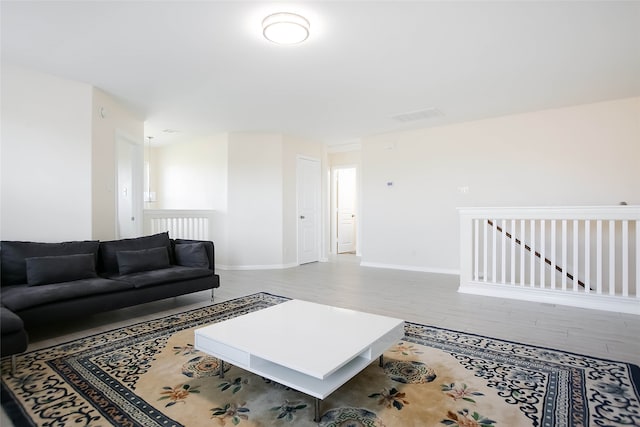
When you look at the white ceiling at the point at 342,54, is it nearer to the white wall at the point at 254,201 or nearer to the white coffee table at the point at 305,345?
the white wall at the point at 254,201

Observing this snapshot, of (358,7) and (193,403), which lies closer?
(193,403)

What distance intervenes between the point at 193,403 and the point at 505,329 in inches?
106

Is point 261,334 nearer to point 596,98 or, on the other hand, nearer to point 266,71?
point 266,71

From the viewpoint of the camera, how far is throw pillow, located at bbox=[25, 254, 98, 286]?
3127 millimetres

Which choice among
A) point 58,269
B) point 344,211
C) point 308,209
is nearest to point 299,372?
point 58,269

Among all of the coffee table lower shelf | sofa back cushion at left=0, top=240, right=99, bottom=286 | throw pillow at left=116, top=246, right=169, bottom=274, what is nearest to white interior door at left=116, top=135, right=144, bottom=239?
throw pillow at left=116, top=246, right=169, bottom=274

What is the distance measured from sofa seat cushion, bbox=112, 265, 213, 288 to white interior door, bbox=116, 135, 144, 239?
1945 mm

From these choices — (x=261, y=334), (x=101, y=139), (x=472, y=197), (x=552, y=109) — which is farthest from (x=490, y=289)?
(x=101, y=139)

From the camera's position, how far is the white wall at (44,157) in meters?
3.59

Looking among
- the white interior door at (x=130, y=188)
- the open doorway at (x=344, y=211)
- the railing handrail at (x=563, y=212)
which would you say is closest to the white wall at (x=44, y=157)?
the white interior door at (x=130, y=188)

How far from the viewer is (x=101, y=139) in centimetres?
436

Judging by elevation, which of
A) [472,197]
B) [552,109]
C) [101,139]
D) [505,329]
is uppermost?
[552,109]

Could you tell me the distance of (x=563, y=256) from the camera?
411cm

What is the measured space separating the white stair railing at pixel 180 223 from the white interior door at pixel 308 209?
5.90 ft
